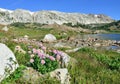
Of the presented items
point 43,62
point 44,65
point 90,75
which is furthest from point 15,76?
point 90,75

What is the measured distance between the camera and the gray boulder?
Answer: 824 centimetres

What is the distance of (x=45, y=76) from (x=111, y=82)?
97.6 inches

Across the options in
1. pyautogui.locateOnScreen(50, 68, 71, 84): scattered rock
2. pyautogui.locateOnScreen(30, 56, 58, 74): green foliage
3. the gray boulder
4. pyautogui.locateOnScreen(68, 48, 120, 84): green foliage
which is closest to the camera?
the gray boulder

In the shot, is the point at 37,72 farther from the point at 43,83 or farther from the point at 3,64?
the point at 3,64

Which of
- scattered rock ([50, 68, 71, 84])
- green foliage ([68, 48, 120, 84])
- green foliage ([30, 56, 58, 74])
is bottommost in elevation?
green foliage ([68, 48, 120, 84])

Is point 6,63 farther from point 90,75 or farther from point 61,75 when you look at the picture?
point 90,75

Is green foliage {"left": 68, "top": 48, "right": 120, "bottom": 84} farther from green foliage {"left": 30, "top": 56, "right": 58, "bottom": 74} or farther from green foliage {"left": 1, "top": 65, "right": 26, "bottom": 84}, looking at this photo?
green foliage {"left": 1, "top": 65, "right": 26, "bottom": 84}

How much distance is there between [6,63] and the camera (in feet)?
27.7

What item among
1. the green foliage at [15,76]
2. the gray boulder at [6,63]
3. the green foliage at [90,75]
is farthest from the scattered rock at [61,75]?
the gray boulder at [6,63]

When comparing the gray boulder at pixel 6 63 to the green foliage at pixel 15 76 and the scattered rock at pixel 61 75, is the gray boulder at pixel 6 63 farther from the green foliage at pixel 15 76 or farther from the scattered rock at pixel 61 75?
the scattered rock at pixel 61 75

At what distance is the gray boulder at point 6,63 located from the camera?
824cm

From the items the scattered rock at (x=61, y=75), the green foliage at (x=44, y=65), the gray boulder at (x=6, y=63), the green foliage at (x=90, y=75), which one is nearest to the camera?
the gray boulder at (x=6, y=63)

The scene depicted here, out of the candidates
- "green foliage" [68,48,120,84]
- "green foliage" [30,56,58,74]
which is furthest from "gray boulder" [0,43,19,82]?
"green foliage" [68,48,120,84]

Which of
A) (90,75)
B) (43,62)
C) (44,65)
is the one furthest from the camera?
(90,75)
